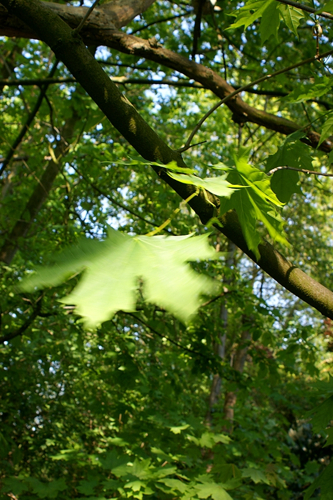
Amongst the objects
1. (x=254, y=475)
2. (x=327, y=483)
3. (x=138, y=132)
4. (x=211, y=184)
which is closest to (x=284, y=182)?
(x=138, y=132)

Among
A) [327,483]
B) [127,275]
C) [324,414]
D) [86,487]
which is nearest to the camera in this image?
[127,275]

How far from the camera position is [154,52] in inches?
88.6

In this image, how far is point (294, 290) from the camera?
113 centimetres

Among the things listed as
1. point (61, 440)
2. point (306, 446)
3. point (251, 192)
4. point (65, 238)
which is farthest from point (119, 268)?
point (306, 446)

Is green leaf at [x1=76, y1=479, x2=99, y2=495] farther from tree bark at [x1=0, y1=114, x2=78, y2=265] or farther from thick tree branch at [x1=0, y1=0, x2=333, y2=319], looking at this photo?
tree bark at [x1=0, y1=114, x2=78, y2=265]

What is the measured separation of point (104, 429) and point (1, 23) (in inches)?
294

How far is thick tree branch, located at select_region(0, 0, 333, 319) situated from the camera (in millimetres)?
A: 1105

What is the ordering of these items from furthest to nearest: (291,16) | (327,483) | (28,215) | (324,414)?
(28,215)
(291,16)
(324,414)
(327,483)

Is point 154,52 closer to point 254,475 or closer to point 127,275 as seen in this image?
point 127,275

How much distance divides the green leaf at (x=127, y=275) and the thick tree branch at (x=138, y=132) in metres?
0.53

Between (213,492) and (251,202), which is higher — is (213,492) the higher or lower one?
the lower one

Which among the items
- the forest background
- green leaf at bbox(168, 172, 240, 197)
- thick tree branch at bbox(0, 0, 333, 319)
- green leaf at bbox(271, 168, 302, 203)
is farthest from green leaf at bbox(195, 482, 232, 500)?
green leaf at bbox(168, 172, 240, 197)

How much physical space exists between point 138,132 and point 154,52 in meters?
1.37

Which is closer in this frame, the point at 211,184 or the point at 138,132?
the point at 211,184
